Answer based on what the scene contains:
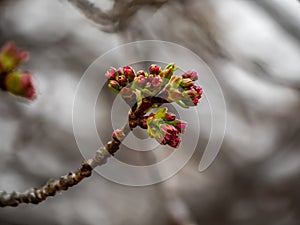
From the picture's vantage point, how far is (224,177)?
193 inches

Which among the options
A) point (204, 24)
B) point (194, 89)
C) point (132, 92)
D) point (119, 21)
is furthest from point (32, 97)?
point (204, 24)

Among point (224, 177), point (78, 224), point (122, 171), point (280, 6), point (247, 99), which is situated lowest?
point (78, 224)

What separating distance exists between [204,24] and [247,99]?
135cm

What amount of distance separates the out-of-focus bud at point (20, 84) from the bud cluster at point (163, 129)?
35cm

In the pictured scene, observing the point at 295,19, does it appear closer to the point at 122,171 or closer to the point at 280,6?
the point at 280,6

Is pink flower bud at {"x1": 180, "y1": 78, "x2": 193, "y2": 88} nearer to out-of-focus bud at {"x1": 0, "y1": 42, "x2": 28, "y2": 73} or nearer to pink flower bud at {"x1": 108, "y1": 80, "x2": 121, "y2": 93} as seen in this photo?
pink flower bud at {"x1": 108, "y1": 80, "x2": 121, "y2": 93}

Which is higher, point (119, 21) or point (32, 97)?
point (32, 97)

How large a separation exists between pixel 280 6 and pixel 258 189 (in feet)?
9.64

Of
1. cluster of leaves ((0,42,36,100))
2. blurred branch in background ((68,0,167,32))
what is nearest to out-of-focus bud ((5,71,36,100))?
cluster of leaves ((0,42,36,100))

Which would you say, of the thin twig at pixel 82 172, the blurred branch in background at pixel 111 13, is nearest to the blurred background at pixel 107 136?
the blurred branch in background at pixel 111 13

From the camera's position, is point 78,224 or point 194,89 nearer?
point 194,89

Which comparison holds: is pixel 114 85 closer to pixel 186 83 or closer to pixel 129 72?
pixel 129 72

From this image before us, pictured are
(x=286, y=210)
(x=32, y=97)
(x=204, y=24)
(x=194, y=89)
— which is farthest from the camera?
(x=286, y=210)

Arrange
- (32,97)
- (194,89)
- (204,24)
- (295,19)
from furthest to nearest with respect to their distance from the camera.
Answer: (204,24) < (295,19) < (194,89) < (32,97)
